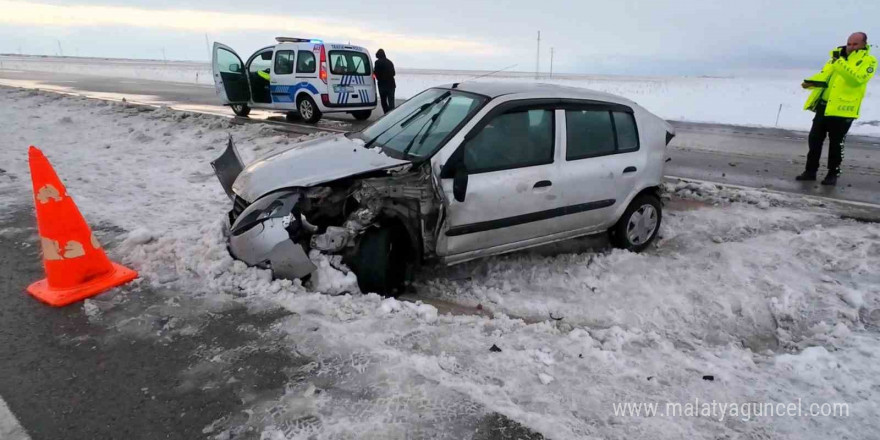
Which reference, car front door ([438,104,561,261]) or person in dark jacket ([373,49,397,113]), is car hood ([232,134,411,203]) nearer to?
car front door ([438,104,561,261])

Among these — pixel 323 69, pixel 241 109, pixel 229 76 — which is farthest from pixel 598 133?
pixel 241 109

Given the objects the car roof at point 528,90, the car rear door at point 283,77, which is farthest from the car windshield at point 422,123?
the car rear door at point 283,77

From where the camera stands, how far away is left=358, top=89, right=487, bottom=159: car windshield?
13.4ft

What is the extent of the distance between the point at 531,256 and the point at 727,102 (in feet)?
70.8

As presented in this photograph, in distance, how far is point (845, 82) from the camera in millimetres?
6836

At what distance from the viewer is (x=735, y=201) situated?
253 inches

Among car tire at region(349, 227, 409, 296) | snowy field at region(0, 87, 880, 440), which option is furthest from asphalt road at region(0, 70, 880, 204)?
car tire at region(349, 227, 409, 296)

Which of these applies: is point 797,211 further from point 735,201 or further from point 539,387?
point 539,387

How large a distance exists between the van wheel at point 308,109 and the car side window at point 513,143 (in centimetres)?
993

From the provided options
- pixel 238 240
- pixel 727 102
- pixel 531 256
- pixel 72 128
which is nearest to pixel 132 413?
pixel 238 240

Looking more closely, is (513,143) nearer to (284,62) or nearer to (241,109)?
(284,62)

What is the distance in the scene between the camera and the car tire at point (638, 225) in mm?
4926

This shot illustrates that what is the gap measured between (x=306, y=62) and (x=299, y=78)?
45 centimetres

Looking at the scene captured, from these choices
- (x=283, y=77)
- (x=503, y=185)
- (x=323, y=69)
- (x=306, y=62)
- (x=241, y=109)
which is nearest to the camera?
(x=503, y=185)
